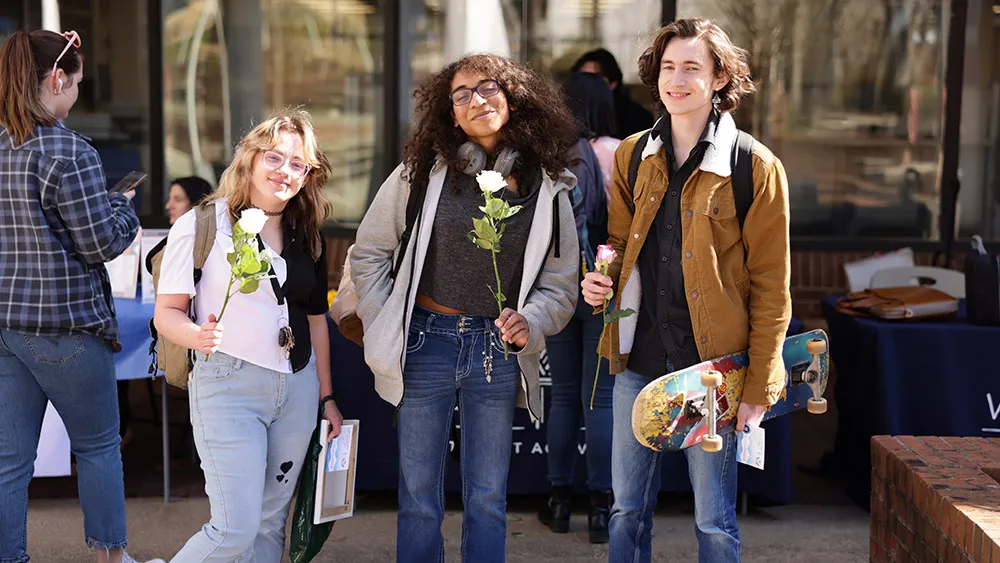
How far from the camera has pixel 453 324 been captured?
3262 mm

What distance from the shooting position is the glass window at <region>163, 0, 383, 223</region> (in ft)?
23.0

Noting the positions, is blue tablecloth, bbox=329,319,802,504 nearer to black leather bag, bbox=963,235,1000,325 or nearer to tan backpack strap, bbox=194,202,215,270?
black leather bag, bbox=963,235,1000,325

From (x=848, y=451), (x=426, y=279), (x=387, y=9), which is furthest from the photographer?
(x=387, y=9)

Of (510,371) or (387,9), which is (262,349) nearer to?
(510,371)

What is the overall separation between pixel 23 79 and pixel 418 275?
132 cm

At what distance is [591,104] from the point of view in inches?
178

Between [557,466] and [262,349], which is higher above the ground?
[262,349]

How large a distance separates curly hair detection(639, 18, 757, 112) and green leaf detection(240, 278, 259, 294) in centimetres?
122

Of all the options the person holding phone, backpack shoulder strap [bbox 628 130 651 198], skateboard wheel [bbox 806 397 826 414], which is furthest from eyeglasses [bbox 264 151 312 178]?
skateboard wheel [bbox 806 397 826 414]

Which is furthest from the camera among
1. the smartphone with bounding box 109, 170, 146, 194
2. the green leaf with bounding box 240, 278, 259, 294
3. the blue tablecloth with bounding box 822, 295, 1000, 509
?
the blue tablecloth with bounding box 822, 295, 1000, 509

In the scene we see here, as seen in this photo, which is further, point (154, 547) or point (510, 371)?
point (154, 547)

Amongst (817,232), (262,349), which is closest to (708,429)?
(262,349)

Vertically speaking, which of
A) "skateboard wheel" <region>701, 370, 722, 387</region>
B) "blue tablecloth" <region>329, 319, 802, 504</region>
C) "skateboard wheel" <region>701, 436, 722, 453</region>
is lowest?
"blue tablecloth" <region>329, 319, 802, 504</region>

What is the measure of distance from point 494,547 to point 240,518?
2.50ft
